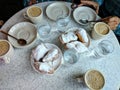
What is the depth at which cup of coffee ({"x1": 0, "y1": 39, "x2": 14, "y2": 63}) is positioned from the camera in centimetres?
112

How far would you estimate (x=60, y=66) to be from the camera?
1156 millimetres

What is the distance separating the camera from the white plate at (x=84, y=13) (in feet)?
4.46

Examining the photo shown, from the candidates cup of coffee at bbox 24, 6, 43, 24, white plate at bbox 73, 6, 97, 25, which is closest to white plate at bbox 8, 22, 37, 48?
cup of coffee at bbox 24, 6, 43, 24

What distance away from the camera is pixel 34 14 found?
1.30 metres

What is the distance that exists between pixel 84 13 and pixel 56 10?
212mm

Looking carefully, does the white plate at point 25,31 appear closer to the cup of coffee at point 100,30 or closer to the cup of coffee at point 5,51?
the cup of coffee at point 5,51

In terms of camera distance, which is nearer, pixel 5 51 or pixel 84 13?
pixel 5 51

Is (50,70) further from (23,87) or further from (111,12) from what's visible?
(111,12)

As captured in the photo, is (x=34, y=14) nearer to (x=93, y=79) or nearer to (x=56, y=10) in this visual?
(x=56, y=10)

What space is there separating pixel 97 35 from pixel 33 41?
0.43 meters

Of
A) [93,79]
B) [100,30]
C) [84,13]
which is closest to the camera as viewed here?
[93,79]

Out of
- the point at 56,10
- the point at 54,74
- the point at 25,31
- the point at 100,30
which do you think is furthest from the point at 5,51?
the point at 100,30

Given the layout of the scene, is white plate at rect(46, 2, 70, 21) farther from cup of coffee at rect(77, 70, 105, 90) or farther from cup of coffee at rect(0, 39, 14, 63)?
cup of coffee at rect(77, 70, 105, 90)

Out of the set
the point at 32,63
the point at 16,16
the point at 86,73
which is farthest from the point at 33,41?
the point at 86,73
